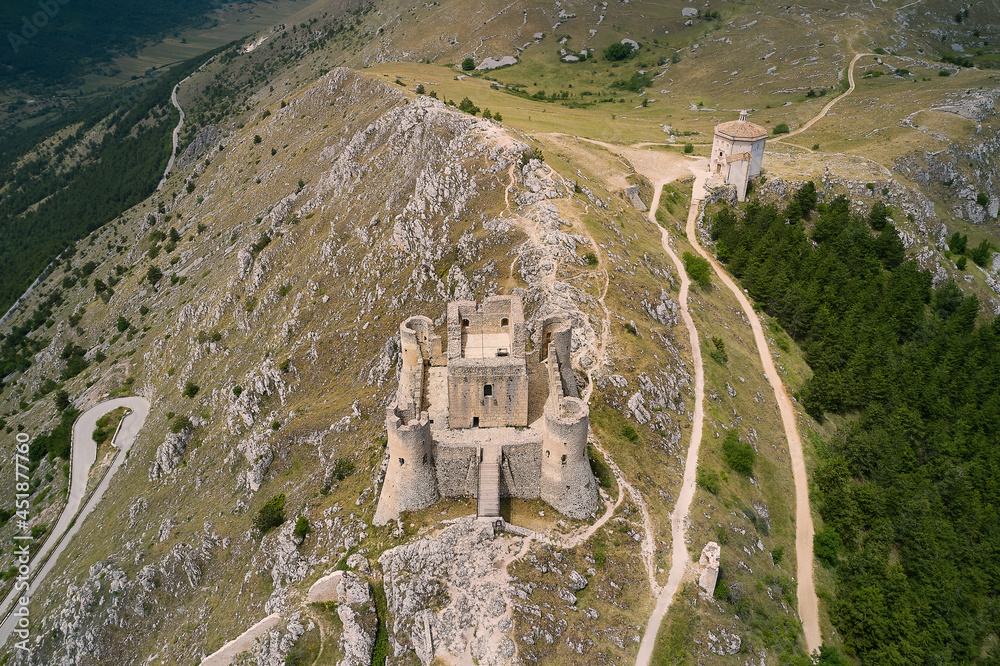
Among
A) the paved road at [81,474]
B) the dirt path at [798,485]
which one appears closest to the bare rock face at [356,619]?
the dirt path at [798,485]

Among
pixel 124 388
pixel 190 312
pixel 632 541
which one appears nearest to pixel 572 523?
pixel 632 541

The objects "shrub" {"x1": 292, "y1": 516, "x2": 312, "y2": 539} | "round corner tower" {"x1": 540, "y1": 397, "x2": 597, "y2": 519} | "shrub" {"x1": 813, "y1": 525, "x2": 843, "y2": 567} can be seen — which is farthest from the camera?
"shrub" {"x1": 813, "y1": 525, "x2": 843, "y2": 567}

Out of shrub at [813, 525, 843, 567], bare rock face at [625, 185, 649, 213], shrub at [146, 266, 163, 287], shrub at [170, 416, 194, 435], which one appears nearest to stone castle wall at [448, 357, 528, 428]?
shrub at [813, 525, 843, 567]

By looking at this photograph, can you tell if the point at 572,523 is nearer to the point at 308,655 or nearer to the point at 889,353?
the point at 308,655

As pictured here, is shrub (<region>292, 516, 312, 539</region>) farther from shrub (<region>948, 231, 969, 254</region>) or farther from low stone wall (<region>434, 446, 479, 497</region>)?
shrub (<region>948, 231, 969, 254</region>)

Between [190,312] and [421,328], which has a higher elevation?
[421,328]

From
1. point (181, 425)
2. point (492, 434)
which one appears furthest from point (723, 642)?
point (181, 425)
